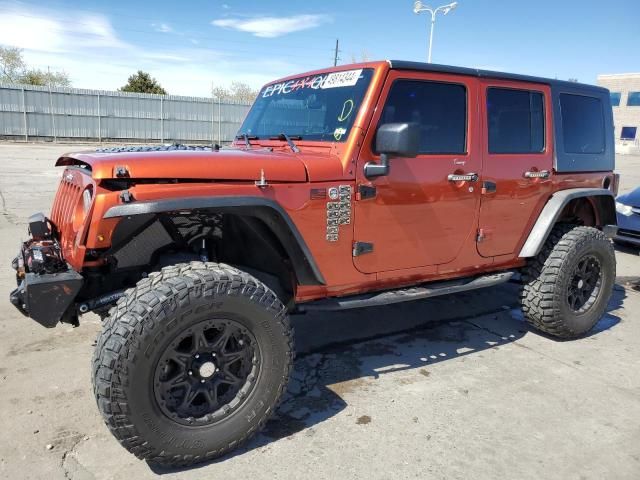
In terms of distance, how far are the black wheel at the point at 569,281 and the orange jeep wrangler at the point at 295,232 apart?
0.02 metres

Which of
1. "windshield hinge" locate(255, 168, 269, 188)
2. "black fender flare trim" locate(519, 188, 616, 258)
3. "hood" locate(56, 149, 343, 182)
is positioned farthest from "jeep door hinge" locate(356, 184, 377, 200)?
"black fender flare trim" locate(519, 188, 616, 258)

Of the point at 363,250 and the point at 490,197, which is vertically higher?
the point at 490,197

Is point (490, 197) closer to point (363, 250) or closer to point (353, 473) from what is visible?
point (363, 250)

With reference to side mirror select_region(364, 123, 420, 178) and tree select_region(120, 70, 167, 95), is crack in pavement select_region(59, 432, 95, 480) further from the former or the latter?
tree select_region(120, 70, 167, 95)

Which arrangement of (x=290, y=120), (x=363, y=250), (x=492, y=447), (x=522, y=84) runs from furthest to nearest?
(x=522, y=84)
(x=290, y=120)
(x=363, y=250)
(x=492, y=447)

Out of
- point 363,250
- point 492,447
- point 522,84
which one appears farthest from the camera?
point 522,84

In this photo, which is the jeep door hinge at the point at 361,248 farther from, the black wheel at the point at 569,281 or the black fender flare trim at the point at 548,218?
the black wheel at the point at 569,281

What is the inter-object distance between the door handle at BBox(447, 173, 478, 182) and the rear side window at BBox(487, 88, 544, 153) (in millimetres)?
303

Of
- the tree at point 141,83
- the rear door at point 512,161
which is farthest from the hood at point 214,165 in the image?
the tree at point 141,83

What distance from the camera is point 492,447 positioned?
2.74 metres

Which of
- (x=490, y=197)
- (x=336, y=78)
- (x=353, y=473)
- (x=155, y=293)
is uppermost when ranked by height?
(x=336, y=78)

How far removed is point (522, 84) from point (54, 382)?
13.0 ft

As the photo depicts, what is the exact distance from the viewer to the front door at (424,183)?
122 inches

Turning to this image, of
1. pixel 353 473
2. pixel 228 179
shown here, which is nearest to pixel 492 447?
pixel 353 473
